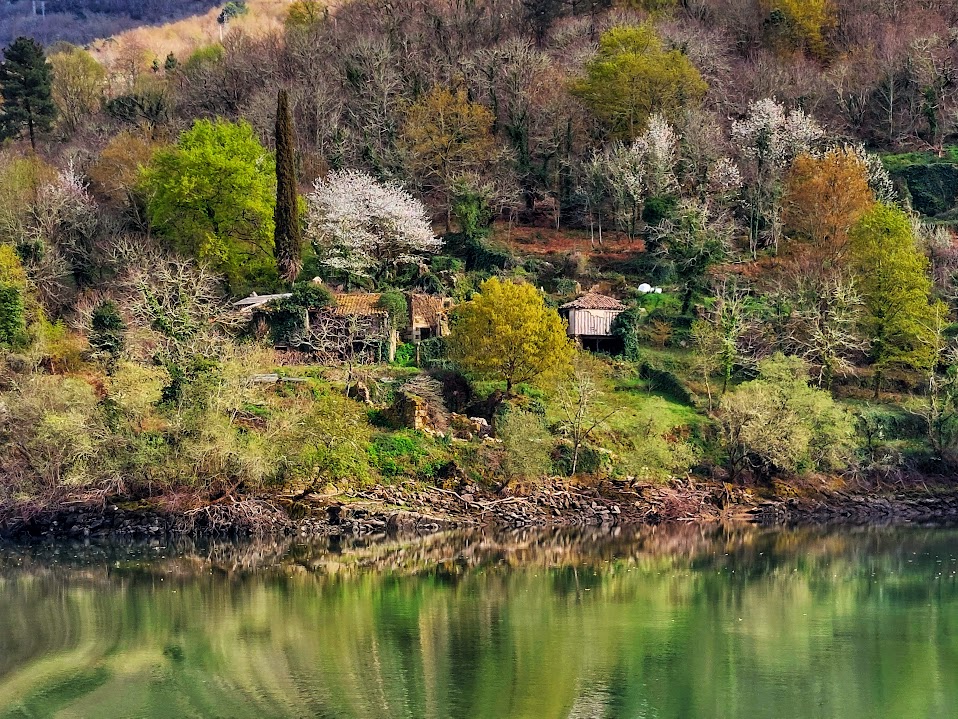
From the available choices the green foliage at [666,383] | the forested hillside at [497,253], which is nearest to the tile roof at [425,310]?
the forested hillside at [497,253]

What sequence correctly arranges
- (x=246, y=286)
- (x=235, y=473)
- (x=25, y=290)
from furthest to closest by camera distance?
(x=246, y=286), (x=25, y=290), (x=235, y=473)

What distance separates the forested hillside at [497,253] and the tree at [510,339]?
16 centimetres

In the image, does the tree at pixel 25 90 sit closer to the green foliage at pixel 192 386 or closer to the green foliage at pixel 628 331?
the green foliage at pixel 192 386

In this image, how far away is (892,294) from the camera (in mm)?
68250

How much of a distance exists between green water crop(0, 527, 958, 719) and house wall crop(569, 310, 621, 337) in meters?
16.6

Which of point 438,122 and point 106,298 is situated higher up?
point 438,122

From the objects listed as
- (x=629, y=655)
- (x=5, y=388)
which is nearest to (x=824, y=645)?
(x=629, y=655)

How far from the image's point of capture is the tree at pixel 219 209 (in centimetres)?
7625

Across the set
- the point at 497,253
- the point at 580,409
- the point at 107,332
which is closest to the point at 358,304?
the point at 497,253

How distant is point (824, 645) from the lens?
37.3 meters

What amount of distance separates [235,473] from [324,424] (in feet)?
13.6

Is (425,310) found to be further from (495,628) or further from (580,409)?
(495,628)

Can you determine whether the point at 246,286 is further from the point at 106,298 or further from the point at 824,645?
the point at 824,645

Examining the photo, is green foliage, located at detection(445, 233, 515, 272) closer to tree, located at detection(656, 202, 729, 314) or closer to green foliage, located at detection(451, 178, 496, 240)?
green foliage, located at detection(451, 178, 496, 240)
